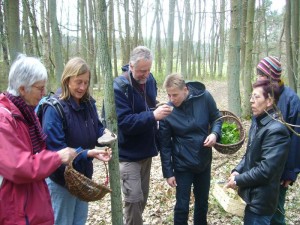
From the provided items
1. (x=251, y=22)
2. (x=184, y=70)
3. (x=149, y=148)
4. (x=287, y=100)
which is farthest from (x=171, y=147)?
(x=184, y=70)

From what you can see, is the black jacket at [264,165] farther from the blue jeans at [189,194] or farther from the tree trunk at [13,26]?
the tree trunk at [13,26]

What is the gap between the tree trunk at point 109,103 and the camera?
8.11ft

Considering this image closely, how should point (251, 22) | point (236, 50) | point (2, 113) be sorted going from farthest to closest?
point (251, 22) < point (236, 50) < point (2, 113)

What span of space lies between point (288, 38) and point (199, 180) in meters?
5.33

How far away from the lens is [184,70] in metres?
16.6

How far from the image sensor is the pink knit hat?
3.23 meters

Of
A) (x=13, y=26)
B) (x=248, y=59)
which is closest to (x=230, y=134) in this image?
Answer: (x=13, y=26)

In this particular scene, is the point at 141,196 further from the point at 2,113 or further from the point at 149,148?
the point at 2,113

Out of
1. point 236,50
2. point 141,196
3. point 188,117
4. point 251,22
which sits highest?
point 251,22

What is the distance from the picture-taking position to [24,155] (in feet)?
6.48

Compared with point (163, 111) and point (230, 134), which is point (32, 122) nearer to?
point (163, 111)

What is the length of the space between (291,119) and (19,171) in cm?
248

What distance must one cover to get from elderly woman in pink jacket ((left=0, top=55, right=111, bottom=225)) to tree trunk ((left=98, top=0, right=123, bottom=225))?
1.64 ft

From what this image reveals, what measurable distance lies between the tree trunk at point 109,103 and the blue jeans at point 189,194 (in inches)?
36.6
